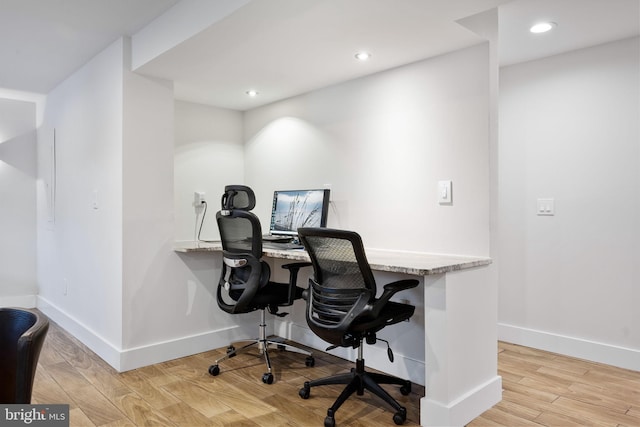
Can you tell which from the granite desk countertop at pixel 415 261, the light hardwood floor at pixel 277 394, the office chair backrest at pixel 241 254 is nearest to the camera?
the granite desk countertop at pixel 415 261

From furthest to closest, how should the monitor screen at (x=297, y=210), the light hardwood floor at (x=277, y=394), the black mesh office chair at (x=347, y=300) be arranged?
the monitor screen at (x=297, y=210) → the light hardwood floor at (x=277, y=394) → the black mesh office chair at (x=347, y=300)

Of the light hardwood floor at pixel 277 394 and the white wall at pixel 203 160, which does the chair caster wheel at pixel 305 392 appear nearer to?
the light hardwood floor at pixel 277 394

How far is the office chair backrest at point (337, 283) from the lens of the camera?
6.94 feet

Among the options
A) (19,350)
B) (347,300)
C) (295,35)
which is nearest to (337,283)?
(347,300)

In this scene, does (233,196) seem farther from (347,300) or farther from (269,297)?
(347,300)

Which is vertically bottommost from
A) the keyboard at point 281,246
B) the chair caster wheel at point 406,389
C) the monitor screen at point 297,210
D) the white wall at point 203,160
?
the chair caster wheel at point 406,389

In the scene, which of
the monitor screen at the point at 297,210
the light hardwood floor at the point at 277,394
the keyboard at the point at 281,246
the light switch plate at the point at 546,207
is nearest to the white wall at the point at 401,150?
the monitor screen at the point at 297,210

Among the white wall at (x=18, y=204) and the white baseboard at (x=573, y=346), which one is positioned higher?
the white wall at (x=18, y=204)

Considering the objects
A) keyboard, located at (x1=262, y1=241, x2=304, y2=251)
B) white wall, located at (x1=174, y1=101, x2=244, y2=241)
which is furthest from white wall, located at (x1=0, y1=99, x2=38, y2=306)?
keyboard, located at (x1=262, y1=241, x2=304, y2=251)

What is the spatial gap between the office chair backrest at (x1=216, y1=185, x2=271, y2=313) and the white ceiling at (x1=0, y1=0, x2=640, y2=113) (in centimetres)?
89

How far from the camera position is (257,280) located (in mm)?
2781

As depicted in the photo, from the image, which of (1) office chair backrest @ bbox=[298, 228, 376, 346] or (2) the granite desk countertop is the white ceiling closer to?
(1) office chair backrest @ bbox=[298, 228, 376, 346]

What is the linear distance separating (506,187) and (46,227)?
4428 mm

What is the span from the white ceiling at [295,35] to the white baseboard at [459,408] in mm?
1874
